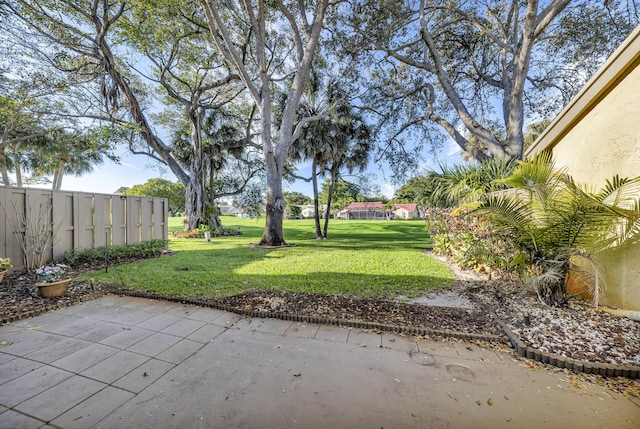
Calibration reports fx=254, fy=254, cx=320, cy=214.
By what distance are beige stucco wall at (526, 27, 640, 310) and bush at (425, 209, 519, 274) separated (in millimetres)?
1211

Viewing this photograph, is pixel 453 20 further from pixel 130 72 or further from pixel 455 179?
pixel 130 72

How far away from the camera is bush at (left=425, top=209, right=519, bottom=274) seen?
4.98 meters

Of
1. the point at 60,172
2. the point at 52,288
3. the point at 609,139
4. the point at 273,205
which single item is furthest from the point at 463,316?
the point at 60,172

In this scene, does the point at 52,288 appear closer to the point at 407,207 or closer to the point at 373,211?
the point at 373,211

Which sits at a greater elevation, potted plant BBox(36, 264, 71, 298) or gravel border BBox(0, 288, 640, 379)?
potted plant BBox(36, 264, 71, 298)

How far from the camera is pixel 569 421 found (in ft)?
5.64

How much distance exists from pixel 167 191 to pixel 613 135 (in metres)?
35.1

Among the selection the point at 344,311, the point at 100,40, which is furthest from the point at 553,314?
the point at 100,40

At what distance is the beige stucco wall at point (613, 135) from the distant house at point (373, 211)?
4240 centimetres

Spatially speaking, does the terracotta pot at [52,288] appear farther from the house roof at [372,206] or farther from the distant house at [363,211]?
the house roof at [372,206]

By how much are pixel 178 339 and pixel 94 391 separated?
0.84 meters

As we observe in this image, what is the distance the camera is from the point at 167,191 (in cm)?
3052

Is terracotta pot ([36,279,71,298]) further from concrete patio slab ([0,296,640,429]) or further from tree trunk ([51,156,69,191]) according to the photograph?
tree trunk ([51,156,69,191])

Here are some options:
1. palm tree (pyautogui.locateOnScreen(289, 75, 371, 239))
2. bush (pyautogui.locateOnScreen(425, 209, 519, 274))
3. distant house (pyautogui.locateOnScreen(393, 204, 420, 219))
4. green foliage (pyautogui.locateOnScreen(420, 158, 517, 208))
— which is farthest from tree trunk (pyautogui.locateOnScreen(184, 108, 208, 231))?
distant house (pyautogui.locateOnScreen(393, 204, 420, 219))
